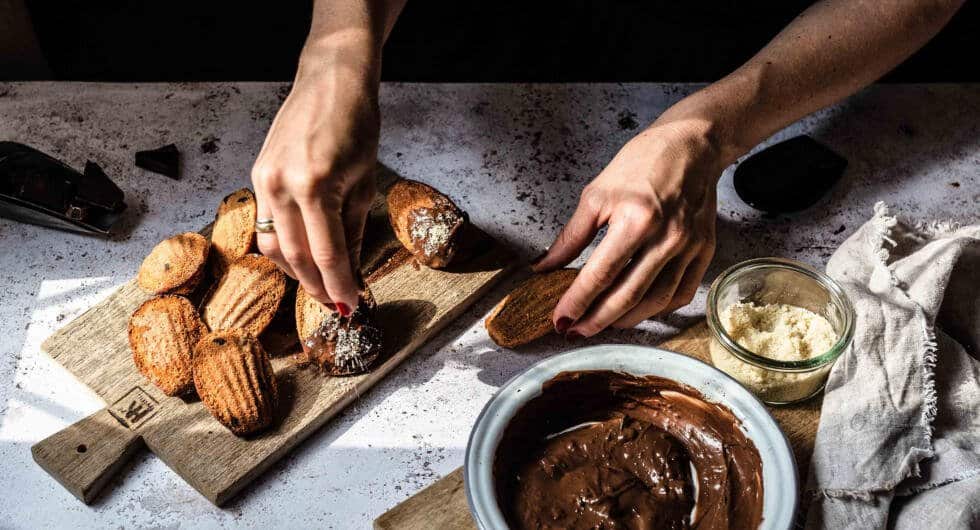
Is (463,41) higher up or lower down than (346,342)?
higher up

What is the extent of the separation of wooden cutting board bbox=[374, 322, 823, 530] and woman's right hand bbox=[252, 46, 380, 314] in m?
0.37

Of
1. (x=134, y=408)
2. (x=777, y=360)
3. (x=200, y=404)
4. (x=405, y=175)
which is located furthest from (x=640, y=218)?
(x=134, y=408)

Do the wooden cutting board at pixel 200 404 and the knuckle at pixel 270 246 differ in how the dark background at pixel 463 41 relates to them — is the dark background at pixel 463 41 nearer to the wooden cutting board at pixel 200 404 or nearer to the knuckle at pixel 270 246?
the wooden cutting board at pixel 200 404

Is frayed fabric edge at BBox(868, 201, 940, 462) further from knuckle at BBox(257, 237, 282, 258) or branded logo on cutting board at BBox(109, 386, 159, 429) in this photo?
branded logo on cutting board at BBox(109, 386, 159, 429)

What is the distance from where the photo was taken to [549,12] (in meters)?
2.63

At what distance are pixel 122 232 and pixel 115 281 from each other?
→ 5.4 inches

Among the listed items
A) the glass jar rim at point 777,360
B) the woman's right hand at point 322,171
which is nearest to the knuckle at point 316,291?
the woman's right hand at point 322,171

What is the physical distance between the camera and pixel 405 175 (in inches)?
86.0

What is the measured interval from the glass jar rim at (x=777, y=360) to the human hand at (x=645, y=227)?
71 mm

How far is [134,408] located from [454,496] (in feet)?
2.12

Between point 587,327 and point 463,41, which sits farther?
point 463,41

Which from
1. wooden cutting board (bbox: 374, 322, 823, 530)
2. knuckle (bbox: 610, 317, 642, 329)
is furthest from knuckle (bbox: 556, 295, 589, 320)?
wooden cutting board (bbox: 374, 322, 823, 530)

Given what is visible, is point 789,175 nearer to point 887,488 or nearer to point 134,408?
point 887,488

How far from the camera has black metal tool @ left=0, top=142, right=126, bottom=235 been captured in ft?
6.48
